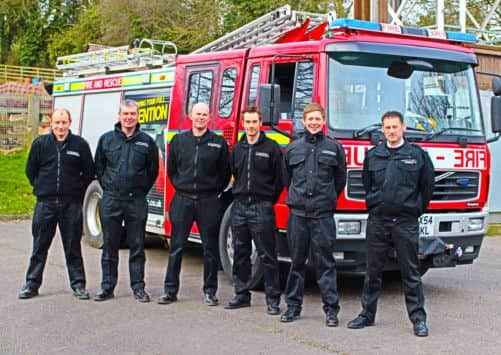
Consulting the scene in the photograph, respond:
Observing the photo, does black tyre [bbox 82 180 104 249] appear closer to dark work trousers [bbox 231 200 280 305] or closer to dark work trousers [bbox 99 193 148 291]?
dark work trousers [bbox 99 193 148 291]

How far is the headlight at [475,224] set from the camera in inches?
353

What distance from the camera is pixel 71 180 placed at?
8781mm

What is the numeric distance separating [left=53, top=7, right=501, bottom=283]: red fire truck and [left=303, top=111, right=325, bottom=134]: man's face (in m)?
0.57

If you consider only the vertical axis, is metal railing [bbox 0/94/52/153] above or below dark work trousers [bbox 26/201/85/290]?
above

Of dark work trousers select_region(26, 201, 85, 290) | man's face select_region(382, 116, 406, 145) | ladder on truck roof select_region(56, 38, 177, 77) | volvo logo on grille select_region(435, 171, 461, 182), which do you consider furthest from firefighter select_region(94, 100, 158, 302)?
volvo logo on grille select_region(435, 171, 461, 182)

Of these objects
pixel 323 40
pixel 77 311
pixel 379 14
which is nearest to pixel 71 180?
pixel 77 311

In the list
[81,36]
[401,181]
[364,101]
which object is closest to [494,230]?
[364,101]

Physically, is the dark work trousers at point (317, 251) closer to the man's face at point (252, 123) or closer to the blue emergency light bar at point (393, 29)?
the man's face at point (252, 123)

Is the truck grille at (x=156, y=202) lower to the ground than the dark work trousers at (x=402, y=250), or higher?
higher

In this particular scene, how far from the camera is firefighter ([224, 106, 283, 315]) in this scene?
26.7ft

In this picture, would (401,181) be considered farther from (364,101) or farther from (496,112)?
(496,112)

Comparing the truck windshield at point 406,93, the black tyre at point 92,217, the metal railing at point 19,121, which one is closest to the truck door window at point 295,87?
the truck windshield at point 406,93

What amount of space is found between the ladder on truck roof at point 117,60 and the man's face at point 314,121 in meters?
3.93

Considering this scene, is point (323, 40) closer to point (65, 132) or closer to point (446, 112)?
point (446, 112)
